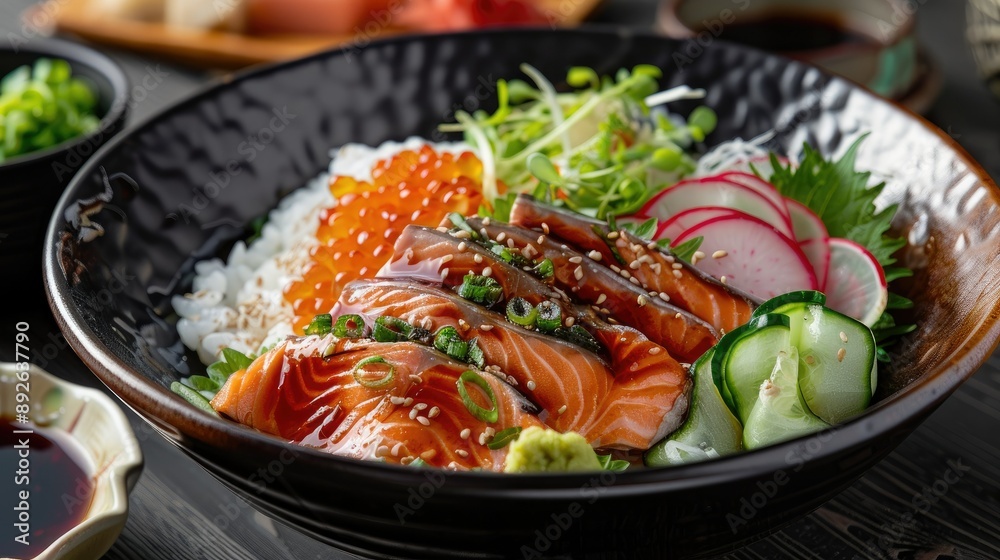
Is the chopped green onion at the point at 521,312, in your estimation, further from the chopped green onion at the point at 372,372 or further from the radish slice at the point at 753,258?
the radish slice at the point at 753,258

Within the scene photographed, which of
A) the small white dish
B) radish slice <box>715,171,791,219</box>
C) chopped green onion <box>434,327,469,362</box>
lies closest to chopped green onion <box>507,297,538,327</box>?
chopped green onion <box>434,327,469,362</box>

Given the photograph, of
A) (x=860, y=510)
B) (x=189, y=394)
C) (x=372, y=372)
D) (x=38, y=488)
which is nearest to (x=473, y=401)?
(x=372, y=372)

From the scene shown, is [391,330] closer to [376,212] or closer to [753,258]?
[376,212]

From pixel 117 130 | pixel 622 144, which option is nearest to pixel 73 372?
pixel 117 130

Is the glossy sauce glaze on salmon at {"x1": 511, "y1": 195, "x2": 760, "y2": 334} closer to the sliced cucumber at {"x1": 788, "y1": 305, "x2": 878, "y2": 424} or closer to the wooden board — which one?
the sliced cucumber at {"x1": 788, "y1": 305, "x2": 878, "y2": 424}

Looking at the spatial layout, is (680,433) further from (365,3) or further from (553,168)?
(365,3)

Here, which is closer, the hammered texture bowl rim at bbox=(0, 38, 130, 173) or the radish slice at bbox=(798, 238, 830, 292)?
the radish slice at bbox=(798, 238, 830, 292)
